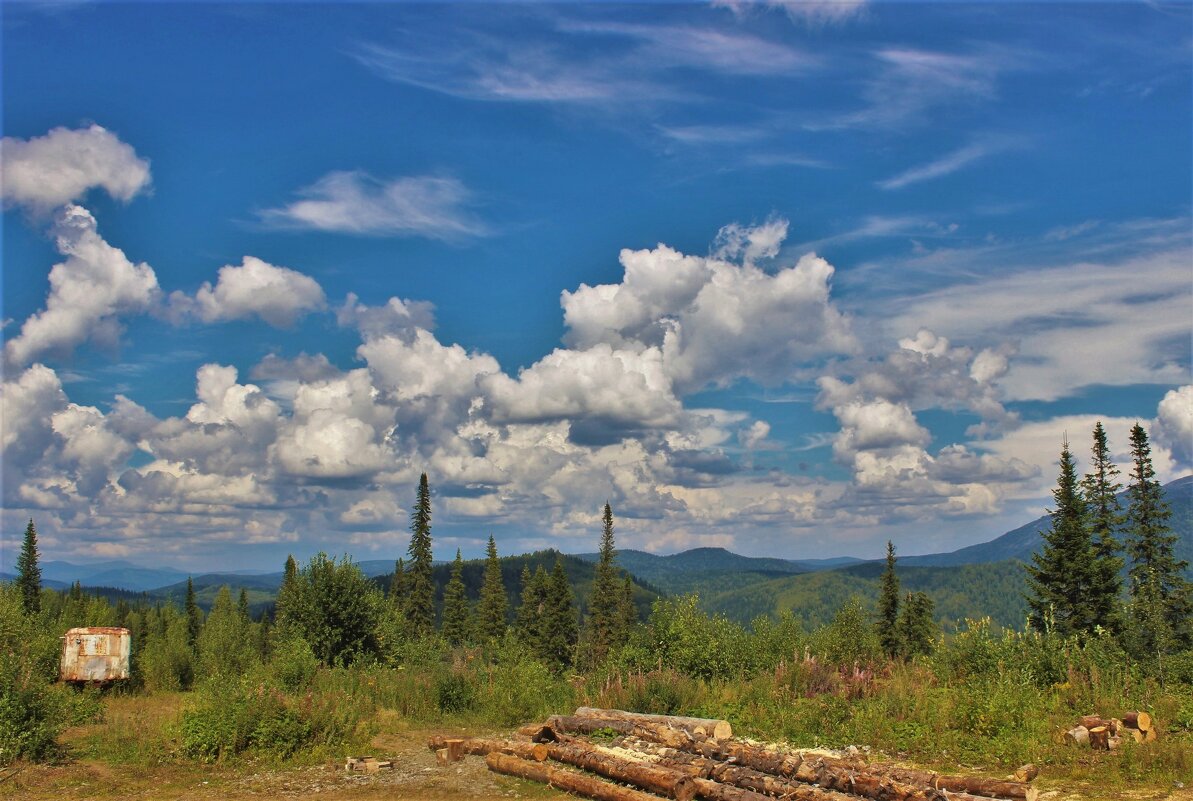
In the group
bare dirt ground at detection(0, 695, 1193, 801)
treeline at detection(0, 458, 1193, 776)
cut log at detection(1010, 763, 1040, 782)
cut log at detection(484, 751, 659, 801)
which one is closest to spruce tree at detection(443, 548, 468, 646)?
treeline at detection(0, 458, 1193, 776)

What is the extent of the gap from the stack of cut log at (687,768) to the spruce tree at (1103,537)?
3023 centimetres

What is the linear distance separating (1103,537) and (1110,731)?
122 ft

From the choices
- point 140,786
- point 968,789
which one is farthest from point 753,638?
Result: point 140,786

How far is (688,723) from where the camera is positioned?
1557cm

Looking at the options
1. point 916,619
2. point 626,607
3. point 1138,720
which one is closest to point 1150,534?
point 916,619

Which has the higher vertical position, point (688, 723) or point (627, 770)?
point (688, 723)

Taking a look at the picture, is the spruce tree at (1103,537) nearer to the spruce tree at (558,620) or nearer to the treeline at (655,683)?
the treeline at (655,683)

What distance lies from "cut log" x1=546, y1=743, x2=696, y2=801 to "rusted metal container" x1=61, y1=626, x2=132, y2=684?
16.2 metres

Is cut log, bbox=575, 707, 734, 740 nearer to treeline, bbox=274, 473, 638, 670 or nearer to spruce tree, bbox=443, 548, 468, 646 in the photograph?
treeline, bbox=274, 473, 638, 670

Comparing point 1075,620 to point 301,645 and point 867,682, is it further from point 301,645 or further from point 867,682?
point 301,645

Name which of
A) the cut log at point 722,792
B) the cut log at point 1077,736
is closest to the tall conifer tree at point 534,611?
the cut log at point 1077,736

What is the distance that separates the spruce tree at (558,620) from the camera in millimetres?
86625

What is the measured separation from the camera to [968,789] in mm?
11469

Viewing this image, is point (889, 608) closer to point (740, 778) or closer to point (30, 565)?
point (740, 778)
